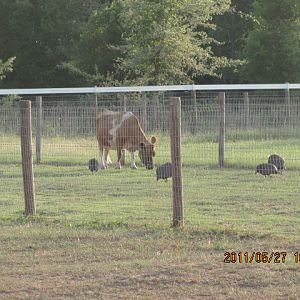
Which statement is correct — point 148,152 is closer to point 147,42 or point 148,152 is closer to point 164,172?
point 164,172

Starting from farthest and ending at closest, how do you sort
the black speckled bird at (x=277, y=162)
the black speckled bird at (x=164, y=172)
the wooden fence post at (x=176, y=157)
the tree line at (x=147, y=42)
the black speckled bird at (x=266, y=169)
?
the tree line at (x=147, y=42) < the black speckled bird at (x=277, y=162) < the black speckled bird at (x=266, y=169) < the black speckled bird at (x=164, y=172) < the wooden fence post at (x=176, y=157)

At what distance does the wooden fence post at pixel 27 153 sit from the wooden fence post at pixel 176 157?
236 cm

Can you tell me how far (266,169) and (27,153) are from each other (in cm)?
699

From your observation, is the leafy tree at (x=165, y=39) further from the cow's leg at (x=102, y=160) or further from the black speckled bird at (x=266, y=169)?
the black speckled bird at (x=266, y=169)

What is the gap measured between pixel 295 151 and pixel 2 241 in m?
11.4

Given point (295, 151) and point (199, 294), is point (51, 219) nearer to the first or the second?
point (199, 294)

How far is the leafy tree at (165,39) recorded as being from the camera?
32.9m

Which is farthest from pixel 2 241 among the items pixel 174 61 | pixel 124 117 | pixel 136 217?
pixel 174 61

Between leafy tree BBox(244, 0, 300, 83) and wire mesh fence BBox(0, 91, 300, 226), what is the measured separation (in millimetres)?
19178

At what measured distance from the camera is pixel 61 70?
51844 millimetres

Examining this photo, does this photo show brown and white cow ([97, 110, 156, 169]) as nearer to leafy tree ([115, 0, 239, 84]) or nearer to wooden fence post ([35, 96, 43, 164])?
wooden fence post ([35, 96, 43, 164])

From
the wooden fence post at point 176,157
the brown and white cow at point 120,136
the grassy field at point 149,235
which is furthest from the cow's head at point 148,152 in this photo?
the wooden fence post at point 176,157

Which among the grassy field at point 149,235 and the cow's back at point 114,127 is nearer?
the grassy field at point 149,235
